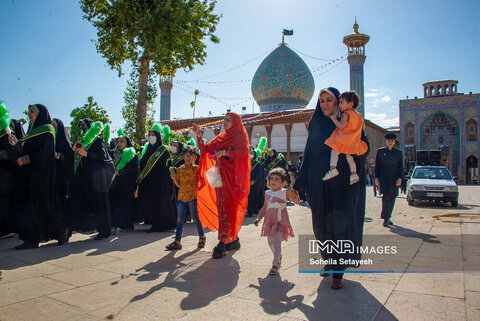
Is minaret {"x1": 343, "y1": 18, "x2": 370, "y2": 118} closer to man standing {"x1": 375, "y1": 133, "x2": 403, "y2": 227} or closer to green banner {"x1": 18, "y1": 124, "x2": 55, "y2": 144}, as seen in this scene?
man standing {"x1": 375, "y1": 133, "x2": 403, "y2": 227}

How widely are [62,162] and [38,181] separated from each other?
0.51m

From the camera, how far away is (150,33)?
32.3ft

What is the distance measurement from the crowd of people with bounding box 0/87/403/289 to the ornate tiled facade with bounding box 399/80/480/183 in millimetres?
32625

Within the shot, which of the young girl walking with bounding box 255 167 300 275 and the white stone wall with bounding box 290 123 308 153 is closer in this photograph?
the young girl walking with bounding box 255 167 300 275

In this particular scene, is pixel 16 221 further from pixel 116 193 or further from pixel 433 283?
pixel 433 283

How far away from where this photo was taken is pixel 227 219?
14.5 ft

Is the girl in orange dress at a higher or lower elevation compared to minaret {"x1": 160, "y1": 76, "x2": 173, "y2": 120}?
lower

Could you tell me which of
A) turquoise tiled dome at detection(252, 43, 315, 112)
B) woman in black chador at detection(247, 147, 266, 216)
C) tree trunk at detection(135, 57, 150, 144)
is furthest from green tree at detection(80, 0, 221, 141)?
turquoise tiled dome at detection(252, 43, 315, 112)

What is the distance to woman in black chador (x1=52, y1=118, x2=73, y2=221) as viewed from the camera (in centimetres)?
532

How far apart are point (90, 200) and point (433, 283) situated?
4.65m

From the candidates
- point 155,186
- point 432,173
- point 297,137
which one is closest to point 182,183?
point 155,186

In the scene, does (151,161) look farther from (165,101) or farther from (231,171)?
(165,101)

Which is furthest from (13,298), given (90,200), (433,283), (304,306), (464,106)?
(464,106)

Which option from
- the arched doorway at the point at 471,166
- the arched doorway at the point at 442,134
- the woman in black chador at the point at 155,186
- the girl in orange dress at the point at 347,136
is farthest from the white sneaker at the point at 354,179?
the arched doorway at the point at 471,166
